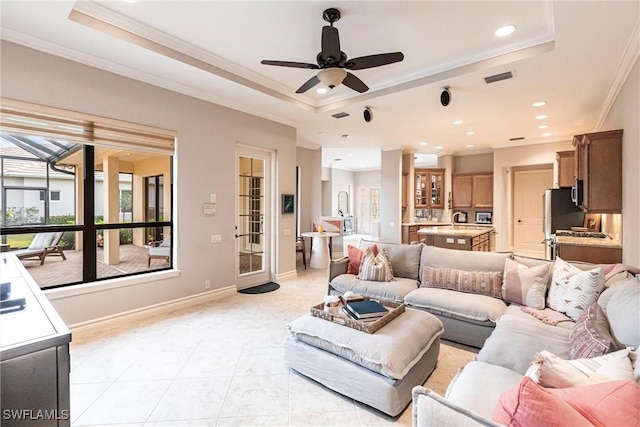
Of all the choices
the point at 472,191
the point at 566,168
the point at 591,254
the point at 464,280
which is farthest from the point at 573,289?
the point at 472,191

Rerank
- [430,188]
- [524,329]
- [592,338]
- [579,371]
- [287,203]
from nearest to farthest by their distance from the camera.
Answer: [579,371] → [592,338] → [524,329] → [287,203] → [430,188]

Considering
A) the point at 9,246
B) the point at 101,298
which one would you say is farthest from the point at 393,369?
the point at 9,246

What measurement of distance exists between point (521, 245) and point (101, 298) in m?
8.66

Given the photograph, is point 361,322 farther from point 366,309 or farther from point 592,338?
point 592,338

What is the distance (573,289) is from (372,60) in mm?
2500

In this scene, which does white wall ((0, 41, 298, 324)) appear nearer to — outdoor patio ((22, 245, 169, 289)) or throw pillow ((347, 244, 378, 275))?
outdoor patio ((22, 245, 169, 289))

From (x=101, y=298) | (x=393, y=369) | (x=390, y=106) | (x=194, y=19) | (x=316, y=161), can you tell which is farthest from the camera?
(x=316, y=161)

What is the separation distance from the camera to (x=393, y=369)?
6.19 feet

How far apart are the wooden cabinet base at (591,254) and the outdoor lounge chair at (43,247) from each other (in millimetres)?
5960

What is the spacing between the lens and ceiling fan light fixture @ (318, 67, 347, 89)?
259 cm

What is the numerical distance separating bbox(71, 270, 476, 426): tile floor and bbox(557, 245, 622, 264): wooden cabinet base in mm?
2346

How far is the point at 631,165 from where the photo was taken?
3016 millimetres

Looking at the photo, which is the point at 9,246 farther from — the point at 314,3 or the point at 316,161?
the point at 316,161

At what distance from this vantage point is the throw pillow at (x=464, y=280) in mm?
2988
